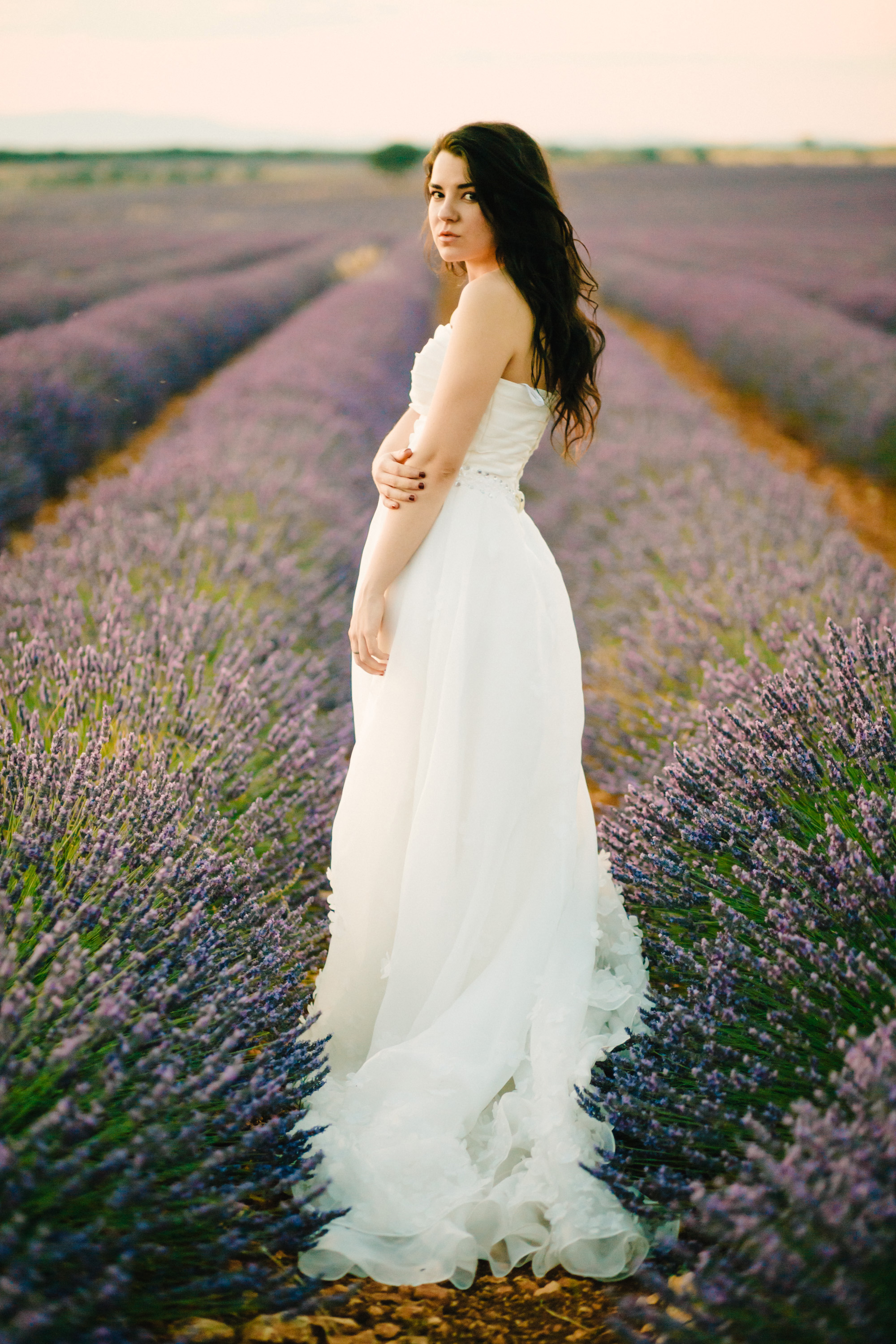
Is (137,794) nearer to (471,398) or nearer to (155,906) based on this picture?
(155,906)

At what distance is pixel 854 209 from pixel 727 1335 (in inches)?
1033

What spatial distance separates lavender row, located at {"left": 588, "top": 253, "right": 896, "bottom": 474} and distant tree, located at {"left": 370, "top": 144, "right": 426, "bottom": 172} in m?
47.8

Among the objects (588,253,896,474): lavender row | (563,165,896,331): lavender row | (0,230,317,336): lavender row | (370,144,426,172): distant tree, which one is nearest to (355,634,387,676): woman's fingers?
(588,253,896,474): lavender row

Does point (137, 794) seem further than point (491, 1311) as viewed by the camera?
Yes

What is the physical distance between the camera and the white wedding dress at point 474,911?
148 centimetres

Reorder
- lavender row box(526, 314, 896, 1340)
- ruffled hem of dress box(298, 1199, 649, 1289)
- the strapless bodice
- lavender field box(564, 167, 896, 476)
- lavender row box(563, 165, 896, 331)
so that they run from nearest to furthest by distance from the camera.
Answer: lavender row box(526, 314, 896, 1340)
ruffled hem of dress box(298, 1199, 649, 1289)
the strapless bodice
lavender field box(564, 167, 896, 476)
lavender row box(563, 165, 896, 331)

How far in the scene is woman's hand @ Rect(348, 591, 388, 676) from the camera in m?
1.68

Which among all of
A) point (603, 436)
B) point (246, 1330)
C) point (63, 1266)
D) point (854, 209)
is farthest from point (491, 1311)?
point (854, 209)

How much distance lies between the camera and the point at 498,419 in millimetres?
1621

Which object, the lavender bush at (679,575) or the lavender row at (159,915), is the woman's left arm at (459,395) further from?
the lavender bush at (679,575)

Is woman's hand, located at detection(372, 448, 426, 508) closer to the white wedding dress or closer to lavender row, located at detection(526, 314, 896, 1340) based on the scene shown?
the white wedding dress

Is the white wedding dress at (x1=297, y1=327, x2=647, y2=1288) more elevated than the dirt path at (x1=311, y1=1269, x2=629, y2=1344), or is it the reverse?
the white wedding dress at (x1=297, y1=327, x2=647, y2=1288)

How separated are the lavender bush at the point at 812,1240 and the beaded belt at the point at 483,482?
1.08 metres

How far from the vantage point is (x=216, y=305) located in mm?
10383
